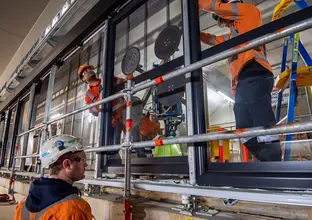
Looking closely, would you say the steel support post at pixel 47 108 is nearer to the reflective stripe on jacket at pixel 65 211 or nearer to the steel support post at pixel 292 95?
the reflective stripe on jacket at pixel 65 211

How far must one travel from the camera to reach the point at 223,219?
3.01ft

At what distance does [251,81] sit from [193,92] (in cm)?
35

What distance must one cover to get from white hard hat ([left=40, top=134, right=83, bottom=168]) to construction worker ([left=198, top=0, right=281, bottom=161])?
101 cm

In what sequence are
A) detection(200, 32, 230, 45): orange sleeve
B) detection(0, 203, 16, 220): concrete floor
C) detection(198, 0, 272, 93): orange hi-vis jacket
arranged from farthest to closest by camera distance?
detection(0, 203, 16, 220): concrete floor, detection(200, 32, 230, 45): orange sleeve, detection(198, 0, 272, 93): orange hi-vis jacket

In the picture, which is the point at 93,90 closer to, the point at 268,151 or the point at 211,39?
the point at 211,39

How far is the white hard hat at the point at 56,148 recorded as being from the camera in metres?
1.18

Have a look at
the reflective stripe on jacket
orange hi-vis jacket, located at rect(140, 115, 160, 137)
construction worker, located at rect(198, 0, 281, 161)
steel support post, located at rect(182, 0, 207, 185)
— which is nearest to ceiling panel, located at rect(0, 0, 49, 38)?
orange hi-vis jacket, located at rect(140, 115, 160, 137)

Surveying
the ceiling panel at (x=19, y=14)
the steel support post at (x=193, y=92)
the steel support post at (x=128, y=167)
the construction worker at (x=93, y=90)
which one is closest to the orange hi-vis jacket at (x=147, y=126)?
the construction worker at (x=93, y=90)

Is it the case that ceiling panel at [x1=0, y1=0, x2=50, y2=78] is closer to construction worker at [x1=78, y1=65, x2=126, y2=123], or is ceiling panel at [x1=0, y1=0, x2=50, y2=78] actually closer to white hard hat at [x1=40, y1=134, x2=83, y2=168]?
construction worker at [x1=78, y1=65, x2=126, y2=123]

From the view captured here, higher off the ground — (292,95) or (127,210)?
(292,95)

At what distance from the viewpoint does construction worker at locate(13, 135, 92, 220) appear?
2.95 ft

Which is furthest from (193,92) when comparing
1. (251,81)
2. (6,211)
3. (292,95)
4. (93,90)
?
(6,211)

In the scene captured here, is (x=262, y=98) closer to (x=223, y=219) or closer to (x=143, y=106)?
(x=223, y=219)

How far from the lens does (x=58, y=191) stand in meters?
0.95
